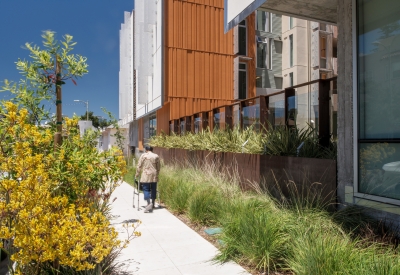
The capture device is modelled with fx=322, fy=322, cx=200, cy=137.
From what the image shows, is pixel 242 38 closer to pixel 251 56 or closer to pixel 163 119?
pixel 251 56

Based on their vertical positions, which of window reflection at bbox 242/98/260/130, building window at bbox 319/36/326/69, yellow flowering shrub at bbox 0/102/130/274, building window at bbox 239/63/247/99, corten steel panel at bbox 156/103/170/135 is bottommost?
yellow flowering shrub at bbox 0/102/130/274

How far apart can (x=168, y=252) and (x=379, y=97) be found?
4.13m

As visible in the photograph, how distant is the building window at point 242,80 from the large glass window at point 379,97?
15285 millimetres

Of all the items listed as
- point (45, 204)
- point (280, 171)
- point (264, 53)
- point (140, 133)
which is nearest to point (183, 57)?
point (264, 53)

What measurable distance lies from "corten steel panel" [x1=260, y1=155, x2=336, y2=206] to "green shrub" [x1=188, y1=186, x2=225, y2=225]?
4.02ft

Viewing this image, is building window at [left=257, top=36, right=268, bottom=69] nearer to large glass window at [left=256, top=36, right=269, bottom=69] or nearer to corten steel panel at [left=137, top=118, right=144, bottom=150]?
large glass window at [left=256, top=36, right=269, bottom=69]

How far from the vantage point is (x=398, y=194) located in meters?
4.48

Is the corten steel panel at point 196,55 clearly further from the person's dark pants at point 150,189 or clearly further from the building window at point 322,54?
the person's dark pants at point 150,189

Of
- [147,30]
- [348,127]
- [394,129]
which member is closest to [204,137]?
[348,127]

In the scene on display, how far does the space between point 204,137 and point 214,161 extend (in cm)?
153

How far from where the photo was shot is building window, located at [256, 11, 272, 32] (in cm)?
2370

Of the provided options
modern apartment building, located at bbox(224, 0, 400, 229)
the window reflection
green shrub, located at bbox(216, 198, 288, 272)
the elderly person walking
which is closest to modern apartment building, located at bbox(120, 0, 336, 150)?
the window reflection

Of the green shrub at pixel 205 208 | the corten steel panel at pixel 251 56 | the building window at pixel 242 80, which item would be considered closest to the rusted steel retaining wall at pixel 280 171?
the green shrub at pixel 205 208

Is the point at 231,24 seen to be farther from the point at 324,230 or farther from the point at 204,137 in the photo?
the point at 204,137
